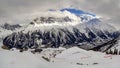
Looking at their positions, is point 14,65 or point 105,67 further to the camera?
point 105,67

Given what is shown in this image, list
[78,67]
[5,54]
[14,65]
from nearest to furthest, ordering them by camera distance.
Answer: [14,65] → [5,54] → [78,67]

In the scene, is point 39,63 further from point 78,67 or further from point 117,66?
point 117,66

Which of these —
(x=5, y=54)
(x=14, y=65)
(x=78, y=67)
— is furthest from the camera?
(x=78, y=67)

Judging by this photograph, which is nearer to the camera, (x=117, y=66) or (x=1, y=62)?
(x=1, y=62)

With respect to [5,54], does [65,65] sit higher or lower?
lower

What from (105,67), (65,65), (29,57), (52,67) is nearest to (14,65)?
(29,57)

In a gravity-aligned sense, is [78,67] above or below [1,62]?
below

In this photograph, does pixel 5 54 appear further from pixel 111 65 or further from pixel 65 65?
pixel 111 65

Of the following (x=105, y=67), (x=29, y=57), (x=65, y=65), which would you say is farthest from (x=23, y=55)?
(x=105, y=67)
